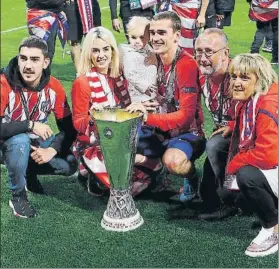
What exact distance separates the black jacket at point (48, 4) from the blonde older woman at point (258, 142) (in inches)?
25.9

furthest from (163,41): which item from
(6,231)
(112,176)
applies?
(6,231)

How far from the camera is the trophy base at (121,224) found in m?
2.41

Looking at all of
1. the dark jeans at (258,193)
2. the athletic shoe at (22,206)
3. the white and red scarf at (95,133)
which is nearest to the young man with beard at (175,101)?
the white and red scarf at (95,133)

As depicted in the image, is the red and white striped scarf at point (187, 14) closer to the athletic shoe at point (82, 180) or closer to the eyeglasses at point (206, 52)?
the eyeglasses at point (206, 52)

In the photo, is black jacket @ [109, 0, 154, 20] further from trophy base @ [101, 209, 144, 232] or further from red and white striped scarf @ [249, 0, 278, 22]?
trophy base @ [101, 209, 144, 232]

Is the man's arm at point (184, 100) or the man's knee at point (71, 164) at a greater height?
the man's arm at point (184, 100)

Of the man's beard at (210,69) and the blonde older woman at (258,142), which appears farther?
the man's beard at (210,69)

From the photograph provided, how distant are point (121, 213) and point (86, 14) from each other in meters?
0.69

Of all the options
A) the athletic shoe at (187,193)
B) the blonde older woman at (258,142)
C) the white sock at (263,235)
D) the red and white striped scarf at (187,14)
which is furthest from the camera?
the athletic shoe at (187,193)

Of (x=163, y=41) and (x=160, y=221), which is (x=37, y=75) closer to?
(x=163, y=41)

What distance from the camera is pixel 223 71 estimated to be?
232cm

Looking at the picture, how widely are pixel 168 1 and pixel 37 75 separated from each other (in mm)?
510

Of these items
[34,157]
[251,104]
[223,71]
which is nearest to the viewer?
[251,104]

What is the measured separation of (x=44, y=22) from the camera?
2498 millimetres
